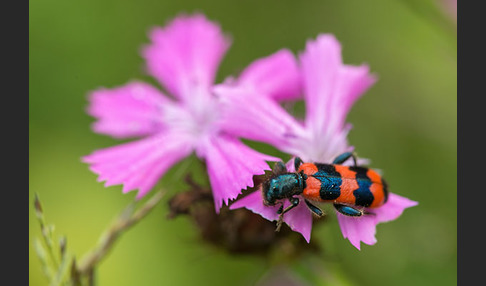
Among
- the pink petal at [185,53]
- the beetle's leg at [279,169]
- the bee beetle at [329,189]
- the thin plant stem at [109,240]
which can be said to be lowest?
the thin plant stem at [109,240]

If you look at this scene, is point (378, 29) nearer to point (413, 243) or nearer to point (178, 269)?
point (413, 243)

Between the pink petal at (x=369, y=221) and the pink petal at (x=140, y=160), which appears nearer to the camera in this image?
the pink petal at (x=369, y=221)

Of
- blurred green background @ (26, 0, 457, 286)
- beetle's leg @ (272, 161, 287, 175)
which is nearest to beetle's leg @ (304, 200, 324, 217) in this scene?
beetle's leg @ (272, 161, 287, 175)

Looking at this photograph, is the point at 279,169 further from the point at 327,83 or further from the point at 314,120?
the point at 327,83

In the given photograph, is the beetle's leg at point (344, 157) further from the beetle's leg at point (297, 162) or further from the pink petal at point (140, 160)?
the pink petal at point (140, 160)

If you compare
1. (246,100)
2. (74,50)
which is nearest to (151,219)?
(74,50)

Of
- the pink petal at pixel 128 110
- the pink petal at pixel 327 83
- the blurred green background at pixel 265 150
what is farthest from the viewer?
the blurred green background at pixel 265 150

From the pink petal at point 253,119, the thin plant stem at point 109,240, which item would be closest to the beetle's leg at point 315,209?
the pink petal at point 253,119
